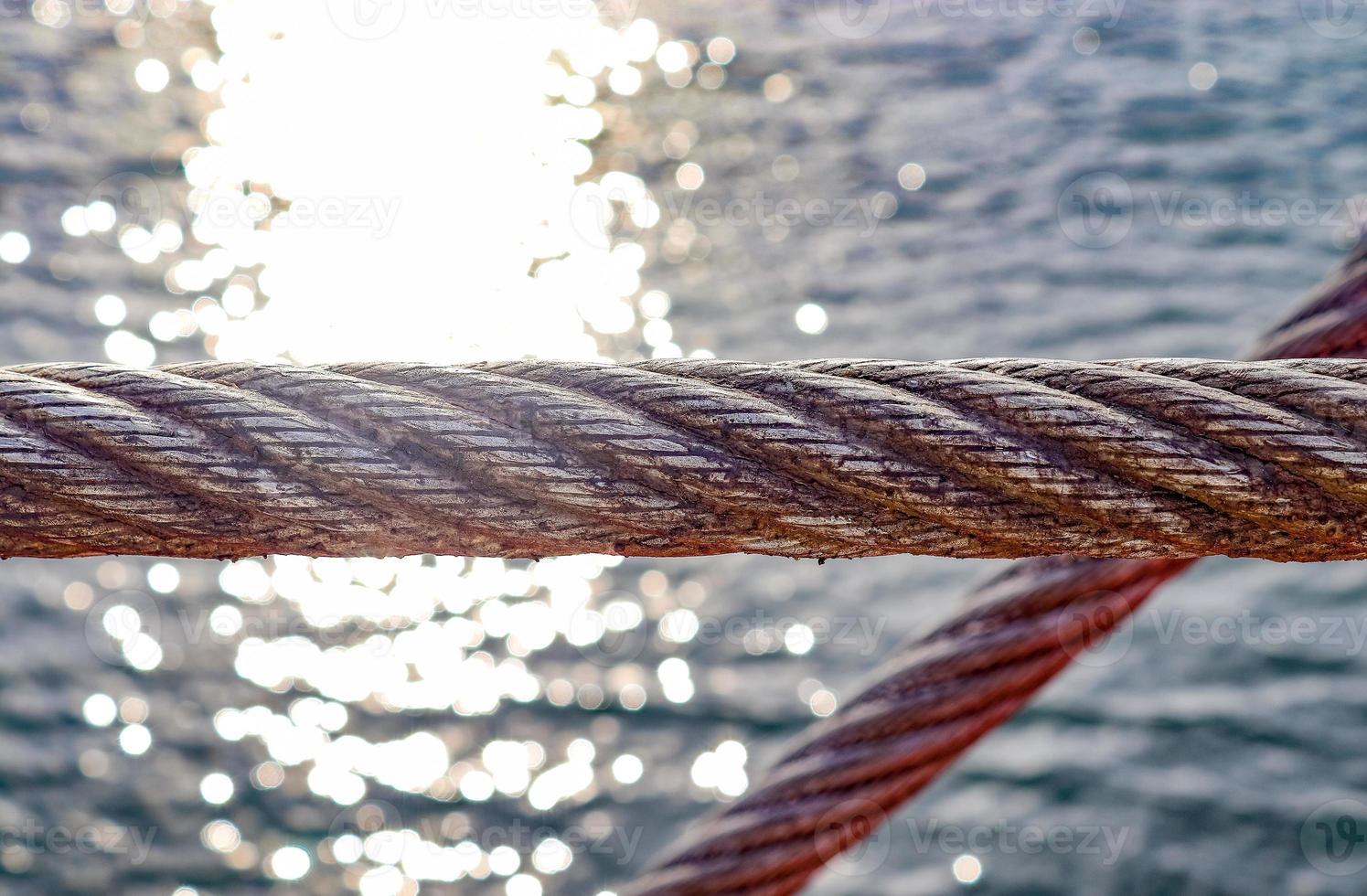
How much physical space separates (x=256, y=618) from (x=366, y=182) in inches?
61.2

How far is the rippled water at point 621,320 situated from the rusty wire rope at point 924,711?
1624 millimetres

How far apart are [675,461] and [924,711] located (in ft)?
1.12

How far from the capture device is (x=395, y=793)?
2377 millimetres

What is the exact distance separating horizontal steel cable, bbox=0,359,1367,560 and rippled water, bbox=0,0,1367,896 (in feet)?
6.34

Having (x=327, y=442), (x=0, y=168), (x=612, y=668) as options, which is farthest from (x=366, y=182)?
(x=327, y=442)

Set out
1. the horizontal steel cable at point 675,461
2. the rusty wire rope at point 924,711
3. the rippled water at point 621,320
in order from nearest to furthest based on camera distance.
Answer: the horizontal steel cable at point 675,461, the rusty wire rope at point 924,711, the rippled water at point 621,320

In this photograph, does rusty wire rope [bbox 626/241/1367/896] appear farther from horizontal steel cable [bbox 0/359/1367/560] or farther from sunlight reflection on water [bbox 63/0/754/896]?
sunlight reflection on water [bbox 63/0/754/896]

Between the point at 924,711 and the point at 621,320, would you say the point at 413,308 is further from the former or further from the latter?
the point at 924,711

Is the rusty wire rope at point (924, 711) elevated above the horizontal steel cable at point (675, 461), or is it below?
below

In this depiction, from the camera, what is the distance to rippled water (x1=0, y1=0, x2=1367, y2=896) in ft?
7.64

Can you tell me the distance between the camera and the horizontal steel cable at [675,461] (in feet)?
1.60

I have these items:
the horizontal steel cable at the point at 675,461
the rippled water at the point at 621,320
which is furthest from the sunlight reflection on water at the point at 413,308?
the horizontal steel cable at the point at 675,461

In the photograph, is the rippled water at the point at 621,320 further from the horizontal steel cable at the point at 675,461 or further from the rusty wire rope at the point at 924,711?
the horizontal steel cable at the point at 675,461

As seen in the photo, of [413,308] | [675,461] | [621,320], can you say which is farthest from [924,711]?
[413,308]
